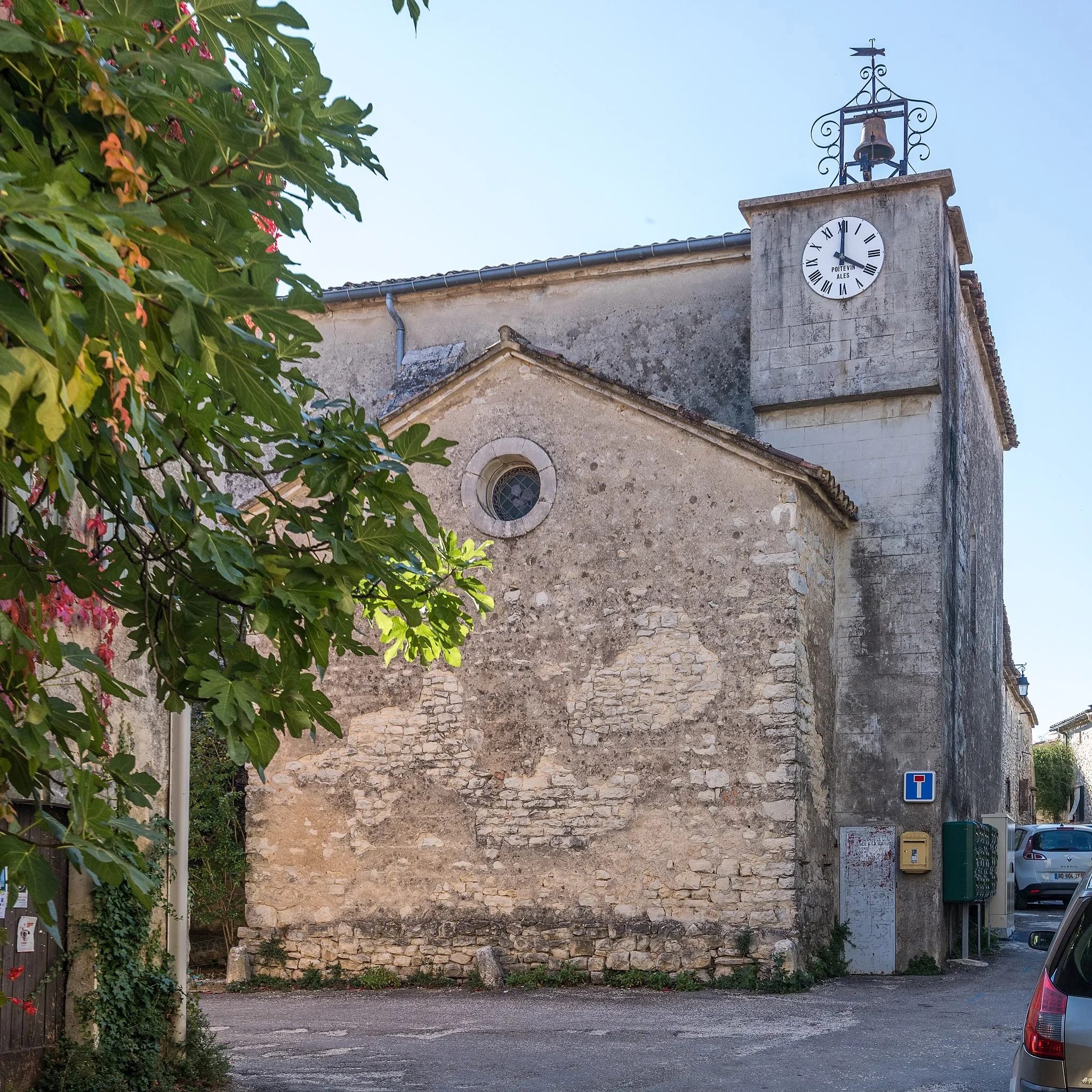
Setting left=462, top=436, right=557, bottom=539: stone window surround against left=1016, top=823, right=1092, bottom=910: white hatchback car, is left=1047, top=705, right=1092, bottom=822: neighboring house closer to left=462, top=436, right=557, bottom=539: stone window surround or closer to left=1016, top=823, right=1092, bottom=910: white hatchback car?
left=1016, top=823, right=1092, bottom=910: white hatchback car

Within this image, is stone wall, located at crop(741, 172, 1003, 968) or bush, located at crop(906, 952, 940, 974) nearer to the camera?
bush, located at crop(906, 952, 940, 974)

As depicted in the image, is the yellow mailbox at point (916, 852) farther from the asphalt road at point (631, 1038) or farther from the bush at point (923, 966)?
the asphalt road at point (631, 1038)

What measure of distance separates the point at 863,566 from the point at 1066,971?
1030 cm

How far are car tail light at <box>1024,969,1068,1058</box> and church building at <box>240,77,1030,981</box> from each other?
7503 millimetres

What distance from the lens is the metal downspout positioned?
19312 millimetres

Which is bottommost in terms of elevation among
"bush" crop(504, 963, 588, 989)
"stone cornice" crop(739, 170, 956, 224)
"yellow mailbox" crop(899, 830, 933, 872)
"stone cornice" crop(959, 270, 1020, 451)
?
"bush" crop(504, 963, 588, 989)

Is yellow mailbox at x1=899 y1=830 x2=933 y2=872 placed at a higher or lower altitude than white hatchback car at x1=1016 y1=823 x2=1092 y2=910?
higher

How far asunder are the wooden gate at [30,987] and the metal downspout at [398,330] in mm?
12112

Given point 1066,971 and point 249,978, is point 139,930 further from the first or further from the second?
point 249,978

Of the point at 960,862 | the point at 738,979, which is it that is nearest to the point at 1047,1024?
the point at 738,979

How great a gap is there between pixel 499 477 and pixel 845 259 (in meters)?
4.85

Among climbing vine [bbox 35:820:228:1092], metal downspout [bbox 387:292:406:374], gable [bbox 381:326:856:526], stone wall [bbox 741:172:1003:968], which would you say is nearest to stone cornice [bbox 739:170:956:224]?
stone wall [bbox 741:172:1003:968]

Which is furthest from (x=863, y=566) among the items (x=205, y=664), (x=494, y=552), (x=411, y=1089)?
(x=205, y=664)

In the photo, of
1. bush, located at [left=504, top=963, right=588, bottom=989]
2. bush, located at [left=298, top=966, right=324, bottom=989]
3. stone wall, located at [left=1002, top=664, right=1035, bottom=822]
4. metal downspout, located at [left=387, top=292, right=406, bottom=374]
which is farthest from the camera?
stone wall, located at [left=1002, top=664, right=1035, bottom=822]
